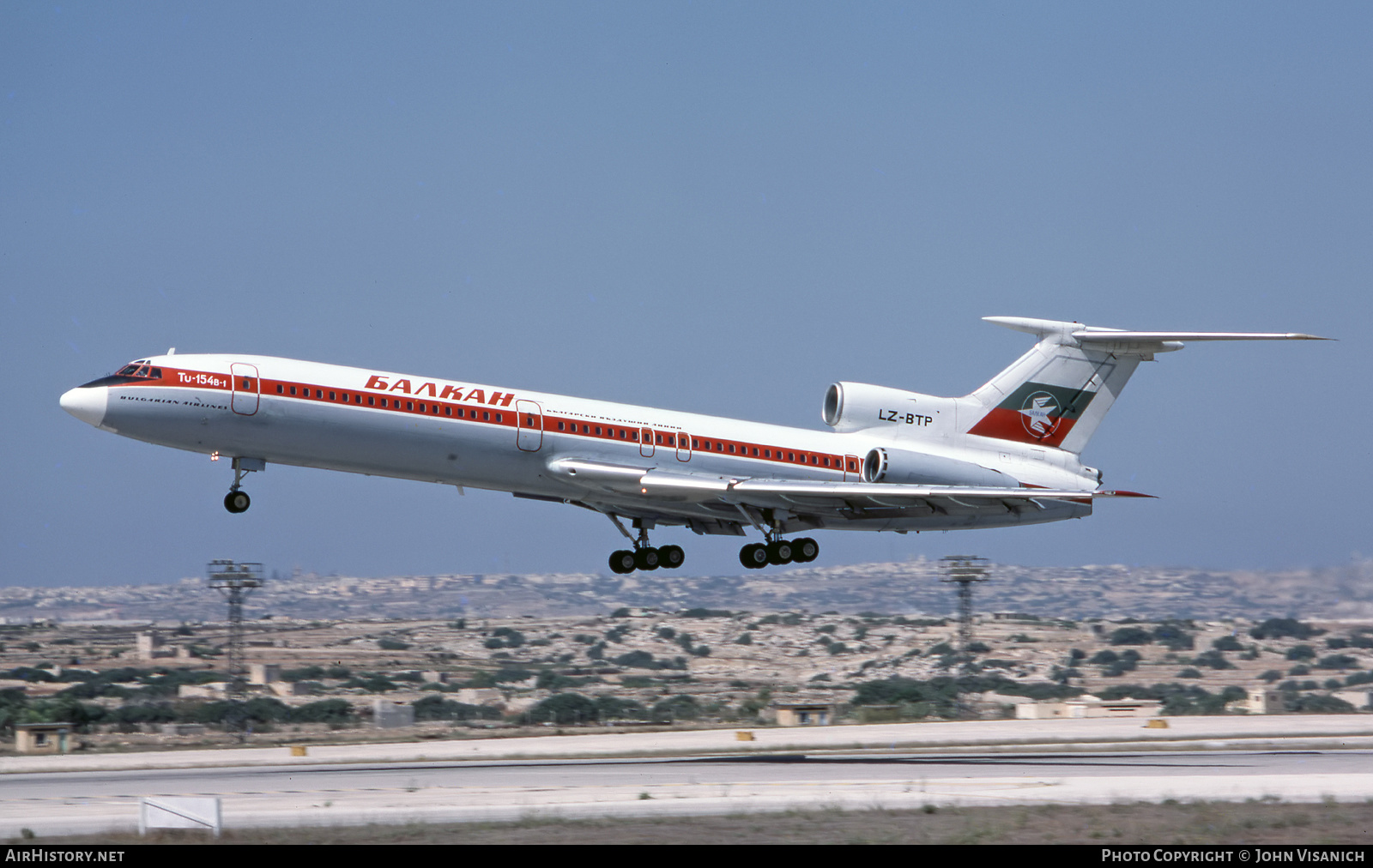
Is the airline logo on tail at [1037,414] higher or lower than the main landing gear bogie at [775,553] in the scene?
higher

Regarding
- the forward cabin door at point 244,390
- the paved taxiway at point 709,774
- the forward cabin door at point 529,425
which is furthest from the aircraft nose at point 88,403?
the forward cabin door at point 529,425

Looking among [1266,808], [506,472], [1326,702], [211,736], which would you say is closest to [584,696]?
[211,736]

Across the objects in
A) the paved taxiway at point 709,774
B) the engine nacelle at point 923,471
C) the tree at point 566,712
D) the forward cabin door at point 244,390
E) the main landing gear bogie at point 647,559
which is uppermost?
the forward cabin door at point 244,390

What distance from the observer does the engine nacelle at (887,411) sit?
39.1 metres

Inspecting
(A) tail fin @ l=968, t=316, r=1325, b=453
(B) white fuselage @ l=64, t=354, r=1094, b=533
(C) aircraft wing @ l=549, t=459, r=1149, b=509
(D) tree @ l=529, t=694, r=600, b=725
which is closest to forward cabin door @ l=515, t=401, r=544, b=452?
(B) white fuselage @ l=64, t=354, r=1094, b=533

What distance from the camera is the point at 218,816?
23.6m

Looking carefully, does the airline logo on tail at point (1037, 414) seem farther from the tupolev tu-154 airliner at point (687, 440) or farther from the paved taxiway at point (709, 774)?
the paved taxiway at point (709, 774)

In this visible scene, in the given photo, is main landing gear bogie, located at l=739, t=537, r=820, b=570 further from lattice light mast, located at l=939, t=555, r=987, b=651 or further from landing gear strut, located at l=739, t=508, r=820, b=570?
lattice light mast, located at l=939, t=555, r=987, b=651

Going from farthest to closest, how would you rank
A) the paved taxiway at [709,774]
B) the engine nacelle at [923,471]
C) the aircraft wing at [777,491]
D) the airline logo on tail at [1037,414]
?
the airline logo on tail at [1037,414]
the engine nacelle at [923,471]
the aircraft wing at [777,491]
the paved taxiway at [709,774]

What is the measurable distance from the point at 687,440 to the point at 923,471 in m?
6.13

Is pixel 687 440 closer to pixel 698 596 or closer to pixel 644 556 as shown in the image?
pixel 644 556

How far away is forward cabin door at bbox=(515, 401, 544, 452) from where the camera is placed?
34.1m

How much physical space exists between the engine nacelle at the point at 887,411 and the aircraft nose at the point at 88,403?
1747 cm
